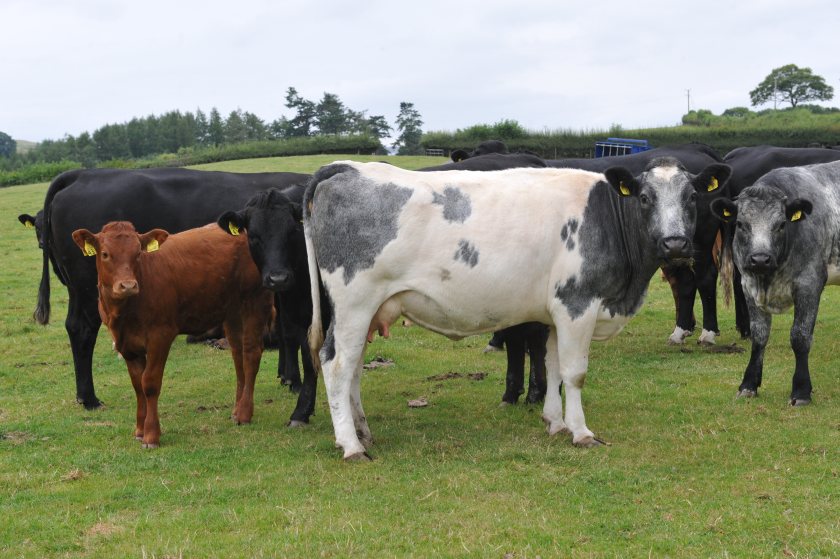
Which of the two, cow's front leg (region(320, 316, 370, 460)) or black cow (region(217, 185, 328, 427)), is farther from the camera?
black cow (region(217, 185, 328, 427))

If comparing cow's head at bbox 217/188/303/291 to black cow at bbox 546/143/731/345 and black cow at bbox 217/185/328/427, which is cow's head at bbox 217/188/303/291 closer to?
black cow at bbox 217/185/328/427

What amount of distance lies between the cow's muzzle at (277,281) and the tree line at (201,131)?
82036mm

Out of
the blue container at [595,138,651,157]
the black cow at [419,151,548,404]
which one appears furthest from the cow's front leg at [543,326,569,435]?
the blue container at [595,138,651,157]

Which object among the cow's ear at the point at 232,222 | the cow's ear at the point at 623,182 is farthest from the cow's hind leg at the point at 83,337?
A: the cow's ear at the point at 623,182

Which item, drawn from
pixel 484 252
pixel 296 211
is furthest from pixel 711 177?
pixel 296 211

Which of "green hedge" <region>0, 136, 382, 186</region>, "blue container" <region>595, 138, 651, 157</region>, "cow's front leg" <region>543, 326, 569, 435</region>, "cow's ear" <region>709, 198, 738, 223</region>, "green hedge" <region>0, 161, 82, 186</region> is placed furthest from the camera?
"green hedge" <region>0, 136, 382, 186</region>

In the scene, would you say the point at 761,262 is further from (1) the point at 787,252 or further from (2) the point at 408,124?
(2) the point at 408,124

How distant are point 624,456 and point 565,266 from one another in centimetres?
163

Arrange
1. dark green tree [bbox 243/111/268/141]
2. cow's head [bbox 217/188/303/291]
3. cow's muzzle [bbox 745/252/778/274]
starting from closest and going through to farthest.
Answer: cow's head [bbox 217/188/303/291], cow's muzzle [bbox 745/252/778/274], dark green tree [bbox 243/111/268/141]

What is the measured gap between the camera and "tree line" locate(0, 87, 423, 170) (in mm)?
91688

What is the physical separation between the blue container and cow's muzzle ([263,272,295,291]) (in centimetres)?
3796

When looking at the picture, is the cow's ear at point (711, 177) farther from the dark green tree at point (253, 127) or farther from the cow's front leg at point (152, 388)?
the dark green tree at point (253, 127)

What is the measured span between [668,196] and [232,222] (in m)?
4.05

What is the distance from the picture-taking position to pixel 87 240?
7.98m
